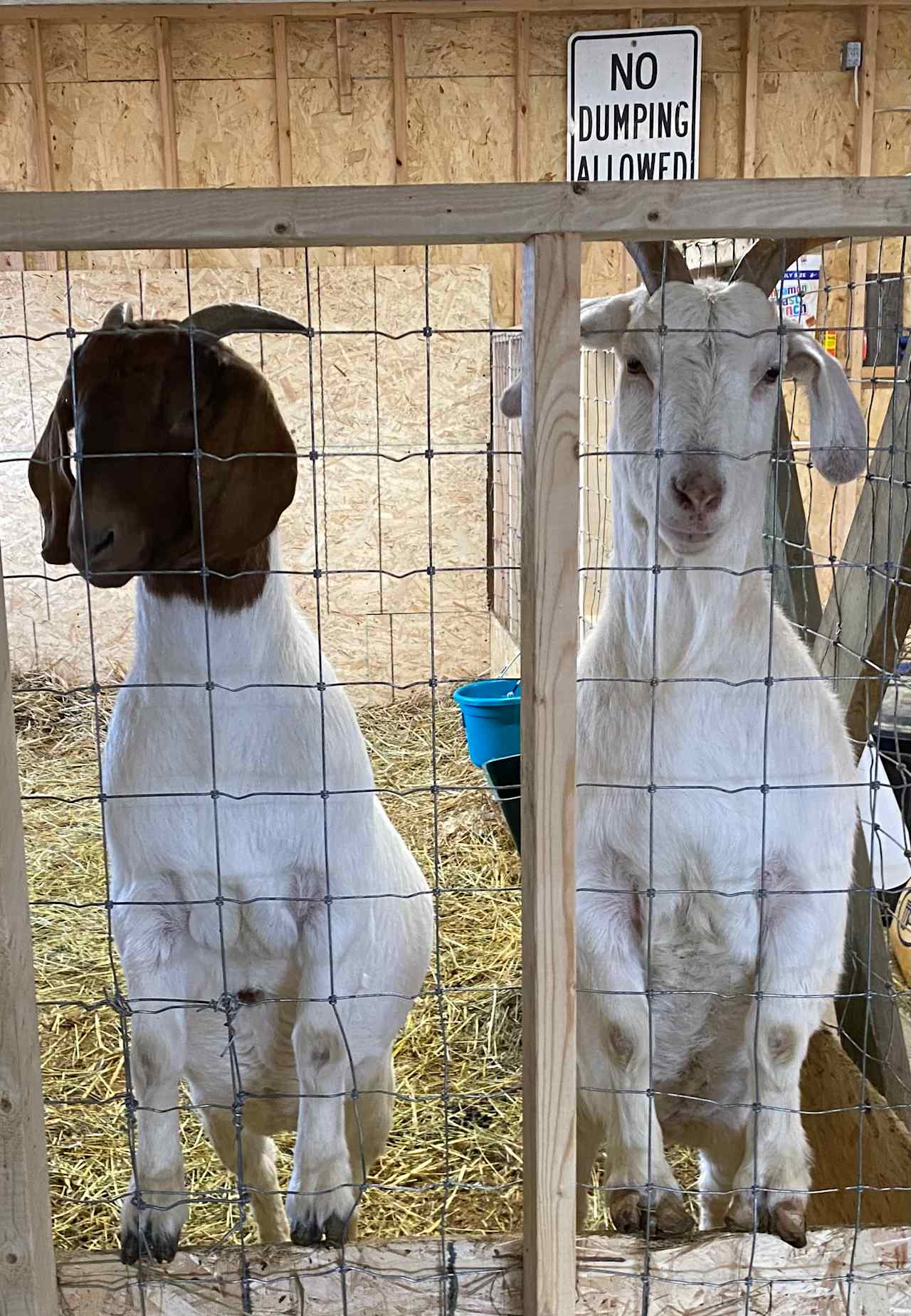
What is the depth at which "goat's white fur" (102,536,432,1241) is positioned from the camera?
2203 mm

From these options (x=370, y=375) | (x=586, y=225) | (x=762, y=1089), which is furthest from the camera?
(x=370, y=375)

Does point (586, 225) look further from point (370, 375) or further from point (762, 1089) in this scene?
point (370, 375)

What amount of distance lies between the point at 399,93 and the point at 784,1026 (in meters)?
6.62

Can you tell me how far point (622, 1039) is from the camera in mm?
2326

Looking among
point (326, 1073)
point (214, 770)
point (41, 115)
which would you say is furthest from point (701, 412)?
point (41, 115)

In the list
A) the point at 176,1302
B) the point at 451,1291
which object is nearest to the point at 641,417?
the point at 451,1291

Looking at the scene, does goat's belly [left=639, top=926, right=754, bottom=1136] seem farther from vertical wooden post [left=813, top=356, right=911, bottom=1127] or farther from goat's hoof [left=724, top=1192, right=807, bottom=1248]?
vertical wooden post [left=813, top=356, right=911, bottom=1127]

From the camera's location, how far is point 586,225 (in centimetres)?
167

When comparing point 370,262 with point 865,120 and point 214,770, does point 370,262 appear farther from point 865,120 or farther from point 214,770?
point 214,770

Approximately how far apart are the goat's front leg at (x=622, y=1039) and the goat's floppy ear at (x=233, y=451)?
948 millimetres

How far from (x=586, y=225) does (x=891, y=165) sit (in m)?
6.85

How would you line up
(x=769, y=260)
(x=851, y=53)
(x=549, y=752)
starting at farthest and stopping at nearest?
(x=851, y=53) < (x=769, y=260) < (x=549, y=752)

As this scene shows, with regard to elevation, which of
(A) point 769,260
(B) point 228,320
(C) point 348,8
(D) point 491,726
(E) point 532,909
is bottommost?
(D) point 491,726

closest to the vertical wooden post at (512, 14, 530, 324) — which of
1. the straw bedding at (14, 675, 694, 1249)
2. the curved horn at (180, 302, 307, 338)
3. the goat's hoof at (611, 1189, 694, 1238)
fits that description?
the straw bedding at (14, 675, 694, 1249)
